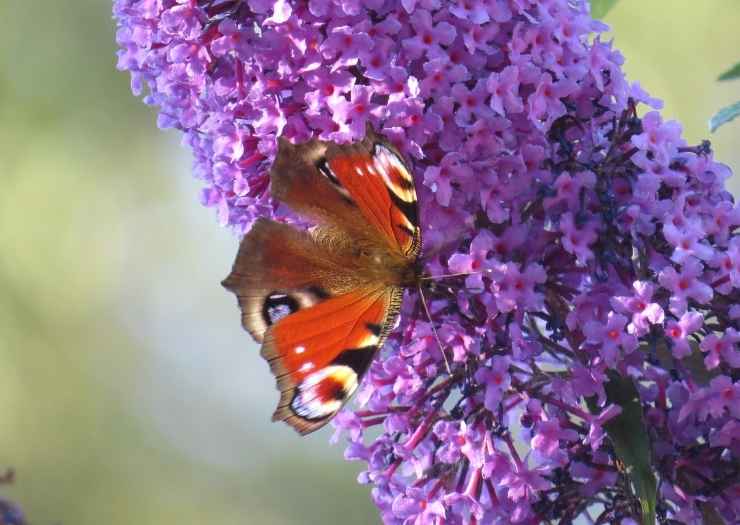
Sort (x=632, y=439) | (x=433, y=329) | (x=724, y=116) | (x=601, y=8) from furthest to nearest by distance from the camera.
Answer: (x=601, y=8) → (x=724, y=116) → (x=433, y=329) → (x=632, y=439)

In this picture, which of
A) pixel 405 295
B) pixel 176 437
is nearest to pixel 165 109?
pixel 405 295

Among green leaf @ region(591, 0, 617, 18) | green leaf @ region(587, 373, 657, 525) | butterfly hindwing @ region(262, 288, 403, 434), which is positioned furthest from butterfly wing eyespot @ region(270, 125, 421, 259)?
green leaf @ region(591, 0, 617, 18)

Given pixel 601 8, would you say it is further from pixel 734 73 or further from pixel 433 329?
pixel 433 329

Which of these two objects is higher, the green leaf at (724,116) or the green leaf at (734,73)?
the green leaf at (734,73)

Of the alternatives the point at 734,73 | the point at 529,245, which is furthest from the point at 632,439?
the point at 734,73

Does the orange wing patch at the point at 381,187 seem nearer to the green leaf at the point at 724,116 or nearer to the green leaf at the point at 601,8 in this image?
the green leaf at the point at 724,116

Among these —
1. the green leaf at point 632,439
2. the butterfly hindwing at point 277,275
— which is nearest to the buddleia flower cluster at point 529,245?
the green leaf at point 632,439
